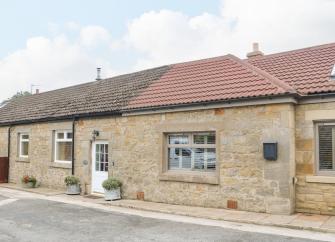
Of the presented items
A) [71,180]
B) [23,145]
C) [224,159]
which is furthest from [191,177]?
[23,145]

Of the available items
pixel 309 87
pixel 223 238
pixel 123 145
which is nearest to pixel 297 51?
pixel 309 87

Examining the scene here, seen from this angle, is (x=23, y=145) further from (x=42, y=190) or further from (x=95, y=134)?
(x=95, y=134)

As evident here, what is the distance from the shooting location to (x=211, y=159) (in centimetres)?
1103

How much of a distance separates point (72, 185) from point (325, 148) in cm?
950

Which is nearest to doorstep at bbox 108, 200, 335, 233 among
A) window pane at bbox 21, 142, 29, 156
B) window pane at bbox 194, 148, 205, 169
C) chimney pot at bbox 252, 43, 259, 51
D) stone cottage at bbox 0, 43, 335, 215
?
stone cottage at bbox 0, 43, 335, 215

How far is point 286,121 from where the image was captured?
9.55 meters

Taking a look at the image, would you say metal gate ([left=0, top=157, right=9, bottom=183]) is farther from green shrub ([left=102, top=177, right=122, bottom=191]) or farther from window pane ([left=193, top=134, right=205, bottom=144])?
window pane ([left=193, top=134, right=205, bottom=144])

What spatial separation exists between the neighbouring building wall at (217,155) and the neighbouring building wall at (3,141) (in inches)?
280

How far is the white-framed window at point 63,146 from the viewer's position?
16.0 m

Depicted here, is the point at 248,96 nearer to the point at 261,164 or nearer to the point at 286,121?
the point at 286,121

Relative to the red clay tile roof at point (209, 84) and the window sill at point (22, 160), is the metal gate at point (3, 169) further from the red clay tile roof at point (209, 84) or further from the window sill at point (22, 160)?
the red clay tile roof at point (209, 84)

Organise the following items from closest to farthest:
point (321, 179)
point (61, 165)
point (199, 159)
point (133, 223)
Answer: point (133, 223) → point (321, 179) → point (199, 159) → point (61, 165)

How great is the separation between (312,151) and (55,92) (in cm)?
1581

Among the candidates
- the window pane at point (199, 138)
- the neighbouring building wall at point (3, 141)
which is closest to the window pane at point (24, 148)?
the neighbouring building wall at point (3, 141)
